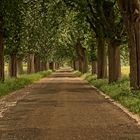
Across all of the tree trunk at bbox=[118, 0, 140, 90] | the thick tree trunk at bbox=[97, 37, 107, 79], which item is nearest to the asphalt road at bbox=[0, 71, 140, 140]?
the tree trunk at bbox=[118, 0, 140, 90]

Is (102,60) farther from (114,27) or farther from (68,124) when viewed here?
(68,124)

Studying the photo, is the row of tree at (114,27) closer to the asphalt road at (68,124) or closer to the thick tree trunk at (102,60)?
the thick tree trunk at (102,60)

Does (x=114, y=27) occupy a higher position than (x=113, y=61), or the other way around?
(x=114, y=27)

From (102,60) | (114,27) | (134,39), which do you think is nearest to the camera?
(134,39)

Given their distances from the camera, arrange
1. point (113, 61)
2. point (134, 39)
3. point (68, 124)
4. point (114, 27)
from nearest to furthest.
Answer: point (68, 124), point (134, 39), point (114, 27), point (113, 61)

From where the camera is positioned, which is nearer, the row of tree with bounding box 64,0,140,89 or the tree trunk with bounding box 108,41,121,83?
the row of tree with bounding box 64,0,140,89

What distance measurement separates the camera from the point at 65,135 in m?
12.0

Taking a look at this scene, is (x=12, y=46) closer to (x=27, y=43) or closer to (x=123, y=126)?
(x=27, y=43)

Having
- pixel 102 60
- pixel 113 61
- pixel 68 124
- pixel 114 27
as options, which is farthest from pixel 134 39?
pixel 102 60

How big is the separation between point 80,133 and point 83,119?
10.1 ft

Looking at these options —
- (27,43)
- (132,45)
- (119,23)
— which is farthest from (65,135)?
(27,43)

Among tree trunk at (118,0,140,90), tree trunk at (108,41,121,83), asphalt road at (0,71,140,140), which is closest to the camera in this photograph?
asphalt road at (0,71,140,140)

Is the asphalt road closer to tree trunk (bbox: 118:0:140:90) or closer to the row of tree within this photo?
tree trunk (bbox: 118:0:140:90)

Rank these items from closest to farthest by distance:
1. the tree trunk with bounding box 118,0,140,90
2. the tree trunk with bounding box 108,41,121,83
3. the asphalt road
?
the asphalt road
the tree trunk with bounding box 118,0,140,90
the tree trunk with bounding box 108,41,121,83
